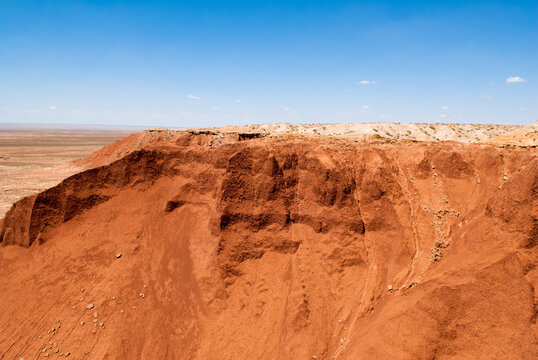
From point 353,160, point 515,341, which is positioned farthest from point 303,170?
point 515,341

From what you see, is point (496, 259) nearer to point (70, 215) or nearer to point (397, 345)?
point (397, 345)

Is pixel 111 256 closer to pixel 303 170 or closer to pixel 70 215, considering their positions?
pixel 70 215

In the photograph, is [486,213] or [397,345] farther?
[486,213]

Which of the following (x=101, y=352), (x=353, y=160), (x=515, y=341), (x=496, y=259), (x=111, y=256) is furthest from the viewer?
(x=353, y=160)

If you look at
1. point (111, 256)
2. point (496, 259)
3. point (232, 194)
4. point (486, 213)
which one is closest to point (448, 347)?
point (496, 259)

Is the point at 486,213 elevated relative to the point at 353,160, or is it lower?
lower

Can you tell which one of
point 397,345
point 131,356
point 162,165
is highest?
point 162,165

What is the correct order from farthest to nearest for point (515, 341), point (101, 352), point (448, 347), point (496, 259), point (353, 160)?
point (353, 160) → point (101, 352) → point (496, 259) → point (448, 347) → point (515, 341)
